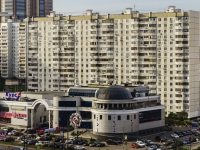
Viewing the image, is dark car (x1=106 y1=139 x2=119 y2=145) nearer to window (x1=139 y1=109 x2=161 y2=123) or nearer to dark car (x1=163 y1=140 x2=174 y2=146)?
dark car (x1=163 y1=140 x2=174 y2=146)

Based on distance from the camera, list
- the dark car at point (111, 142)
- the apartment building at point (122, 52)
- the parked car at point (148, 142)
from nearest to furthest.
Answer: the dark car at point (111, 142), the parked car at point (148, 142), the apartment building at point (122, 52)

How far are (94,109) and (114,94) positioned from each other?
556 cm

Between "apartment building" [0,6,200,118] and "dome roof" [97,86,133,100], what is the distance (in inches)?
1267

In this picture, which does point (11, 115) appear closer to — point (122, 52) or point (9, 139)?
point (9, 139)

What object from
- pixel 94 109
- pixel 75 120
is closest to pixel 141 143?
pixel 94 109

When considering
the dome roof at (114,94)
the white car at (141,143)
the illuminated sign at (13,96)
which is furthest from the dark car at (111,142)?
the illuminated sign at (13,96)

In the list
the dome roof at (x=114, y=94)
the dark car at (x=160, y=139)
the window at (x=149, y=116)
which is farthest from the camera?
the window at (x=149, y=116)

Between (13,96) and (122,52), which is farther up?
(122,52)

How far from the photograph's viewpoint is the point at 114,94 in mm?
120625

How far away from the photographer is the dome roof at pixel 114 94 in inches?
4744

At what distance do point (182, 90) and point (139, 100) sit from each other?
34.3 m

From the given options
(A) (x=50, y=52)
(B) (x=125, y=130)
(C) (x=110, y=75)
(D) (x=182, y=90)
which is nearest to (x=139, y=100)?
(B) (x=125, y=130)

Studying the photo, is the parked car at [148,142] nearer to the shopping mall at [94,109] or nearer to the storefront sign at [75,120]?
the shopping mall at [94,109]

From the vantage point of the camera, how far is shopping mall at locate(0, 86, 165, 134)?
395ft
